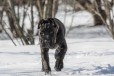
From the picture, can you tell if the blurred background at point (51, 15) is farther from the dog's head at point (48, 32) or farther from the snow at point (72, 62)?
the dog's head at point (48, 32)

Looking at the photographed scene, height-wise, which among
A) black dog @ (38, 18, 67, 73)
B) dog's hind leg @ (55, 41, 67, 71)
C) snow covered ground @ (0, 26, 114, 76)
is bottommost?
snow covered ground @ (0, 26, 114, 76)

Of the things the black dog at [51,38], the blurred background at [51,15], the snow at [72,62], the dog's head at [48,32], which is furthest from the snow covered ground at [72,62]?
the blurred background at [51,15]

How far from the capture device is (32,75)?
23.0 ft

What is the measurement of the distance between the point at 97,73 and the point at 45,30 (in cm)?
112

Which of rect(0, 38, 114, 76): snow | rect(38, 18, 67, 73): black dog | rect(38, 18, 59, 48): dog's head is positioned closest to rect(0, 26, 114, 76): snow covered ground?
rect(0, 38, 114, 76): snow

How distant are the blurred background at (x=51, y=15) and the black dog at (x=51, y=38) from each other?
7150 millimetres

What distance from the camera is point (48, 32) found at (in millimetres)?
6699

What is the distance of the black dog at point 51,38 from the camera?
6711mm

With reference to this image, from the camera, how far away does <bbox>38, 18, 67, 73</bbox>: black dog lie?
264 inches

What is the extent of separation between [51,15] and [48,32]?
28.2 ft

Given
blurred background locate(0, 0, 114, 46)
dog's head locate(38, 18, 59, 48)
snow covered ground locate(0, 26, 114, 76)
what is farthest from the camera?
blurred background locate(0, 0, 114, 46)

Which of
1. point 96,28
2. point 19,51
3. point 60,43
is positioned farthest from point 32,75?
point 96,28

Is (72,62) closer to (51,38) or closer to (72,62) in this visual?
(72,62)

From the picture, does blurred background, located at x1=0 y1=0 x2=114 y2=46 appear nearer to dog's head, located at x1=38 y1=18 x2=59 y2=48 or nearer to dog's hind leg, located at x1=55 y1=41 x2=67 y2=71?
dog's hind leg, located at x1=55 y1=41 x2=67 y2=71
